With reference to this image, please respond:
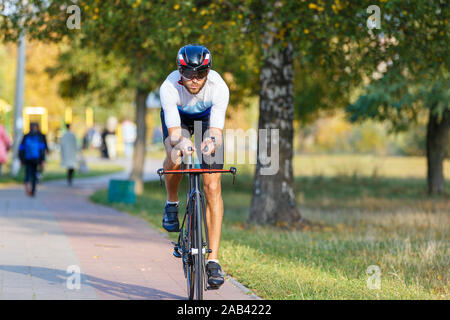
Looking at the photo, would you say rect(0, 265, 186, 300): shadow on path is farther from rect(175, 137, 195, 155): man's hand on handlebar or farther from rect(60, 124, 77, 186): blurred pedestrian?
rect(60, 124, 77, 186): blurred pedestrian

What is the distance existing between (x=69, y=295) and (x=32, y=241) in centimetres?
358

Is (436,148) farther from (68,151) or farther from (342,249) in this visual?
(342,249)

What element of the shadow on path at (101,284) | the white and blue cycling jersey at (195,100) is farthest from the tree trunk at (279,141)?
the white and blue cycling jersey at (195,100)

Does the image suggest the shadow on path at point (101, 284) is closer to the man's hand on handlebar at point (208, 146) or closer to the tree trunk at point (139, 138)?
the man's hand on handlebar at point (208, 146)

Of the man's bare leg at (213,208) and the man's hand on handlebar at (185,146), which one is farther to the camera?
the man's bare leg at (213,208)

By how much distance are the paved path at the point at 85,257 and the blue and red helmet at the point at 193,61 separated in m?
1.83

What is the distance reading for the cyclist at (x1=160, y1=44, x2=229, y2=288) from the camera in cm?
561

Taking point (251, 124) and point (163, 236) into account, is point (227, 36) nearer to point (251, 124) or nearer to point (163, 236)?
point (163, 236)

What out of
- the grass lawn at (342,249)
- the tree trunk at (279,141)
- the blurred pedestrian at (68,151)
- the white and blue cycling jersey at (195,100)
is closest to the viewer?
the white and blue cycling jersey at (195,100)

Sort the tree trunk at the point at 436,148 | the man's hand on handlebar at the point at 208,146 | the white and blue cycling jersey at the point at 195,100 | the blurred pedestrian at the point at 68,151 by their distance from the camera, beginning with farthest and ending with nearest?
1. the blurred pedestrian at the point at 68,151
2. the tree trunk at the point at 436,148
3. the white and blue cycling jersey at the point at 195,100
4. the man's hand on handlebar at the point at 208,146

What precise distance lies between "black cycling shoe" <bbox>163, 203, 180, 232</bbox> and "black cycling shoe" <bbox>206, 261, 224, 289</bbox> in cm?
68

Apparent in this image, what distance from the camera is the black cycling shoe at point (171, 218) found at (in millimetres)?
6348

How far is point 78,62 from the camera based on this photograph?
65.6 ft
